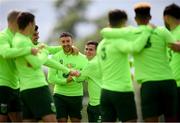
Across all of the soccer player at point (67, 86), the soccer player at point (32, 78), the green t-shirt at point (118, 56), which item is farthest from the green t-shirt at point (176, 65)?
the soccer player at point (67, 86)

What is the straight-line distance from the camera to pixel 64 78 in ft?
37.8

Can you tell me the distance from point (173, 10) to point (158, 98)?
4.88ft

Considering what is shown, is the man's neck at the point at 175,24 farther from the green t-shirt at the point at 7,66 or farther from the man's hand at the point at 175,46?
the green t-shirt at the point at 7,66

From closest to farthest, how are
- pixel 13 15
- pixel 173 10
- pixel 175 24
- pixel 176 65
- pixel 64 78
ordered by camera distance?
pixel 173 10 → pixel 175 24 → pixel 176 65 → pixel 13 15 → pixel 64 78

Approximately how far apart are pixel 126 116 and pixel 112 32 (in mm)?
1268

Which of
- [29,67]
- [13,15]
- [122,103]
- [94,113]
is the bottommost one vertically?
[94,113]

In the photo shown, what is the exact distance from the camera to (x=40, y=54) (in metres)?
8.66

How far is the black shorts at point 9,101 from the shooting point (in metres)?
9.72

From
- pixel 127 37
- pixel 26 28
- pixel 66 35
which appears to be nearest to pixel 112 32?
pixel 127 37

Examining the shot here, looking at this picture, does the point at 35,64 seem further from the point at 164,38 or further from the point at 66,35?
the point at 66,35

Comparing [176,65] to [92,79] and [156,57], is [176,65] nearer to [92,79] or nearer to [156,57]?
[156,57]

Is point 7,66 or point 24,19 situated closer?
point 24,19

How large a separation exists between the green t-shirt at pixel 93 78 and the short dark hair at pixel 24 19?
101 inches

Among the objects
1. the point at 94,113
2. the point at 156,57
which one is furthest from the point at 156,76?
the point at 94,113
